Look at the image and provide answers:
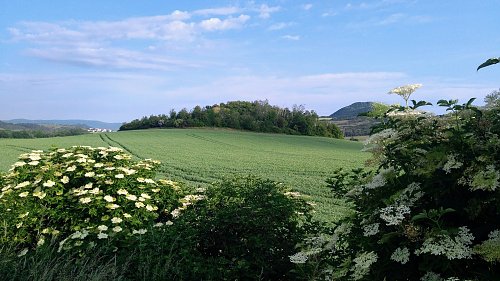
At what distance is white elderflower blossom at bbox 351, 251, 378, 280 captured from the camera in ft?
9.26

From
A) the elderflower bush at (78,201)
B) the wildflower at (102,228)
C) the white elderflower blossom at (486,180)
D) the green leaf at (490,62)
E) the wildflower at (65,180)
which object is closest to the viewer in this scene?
the white elderflower blossom at (486,180)

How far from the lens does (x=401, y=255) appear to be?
108 inches

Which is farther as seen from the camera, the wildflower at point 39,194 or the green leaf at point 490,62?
the wildflower at point 39,194

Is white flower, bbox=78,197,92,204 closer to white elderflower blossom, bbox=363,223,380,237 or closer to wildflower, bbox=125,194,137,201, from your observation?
wildflower, bbox=125,194,137,201

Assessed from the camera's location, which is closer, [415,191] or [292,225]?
[415,191]

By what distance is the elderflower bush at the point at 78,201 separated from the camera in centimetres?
680

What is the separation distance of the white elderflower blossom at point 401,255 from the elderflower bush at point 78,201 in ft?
14.5

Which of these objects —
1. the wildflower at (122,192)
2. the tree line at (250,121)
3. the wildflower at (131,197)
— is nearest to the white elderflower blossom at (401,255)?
the wildflower at (131,197)

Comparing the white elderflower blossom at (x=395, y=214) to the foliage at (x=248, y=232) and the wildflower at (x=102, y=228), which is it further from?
the wildflower at (x=102, y=228)

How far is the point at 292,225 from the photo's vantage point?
5734 mm

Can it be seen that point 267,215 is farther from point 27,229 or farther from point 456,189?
point 27,229

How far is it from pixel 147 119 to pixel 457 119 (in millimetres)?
86427

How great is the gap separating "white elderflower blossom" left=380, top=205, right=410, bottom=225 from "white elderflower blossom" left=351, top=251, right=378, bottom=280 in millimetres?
279

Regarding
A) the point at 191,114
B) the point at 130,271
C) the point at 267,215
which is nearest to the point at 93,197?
the point at 130,271
